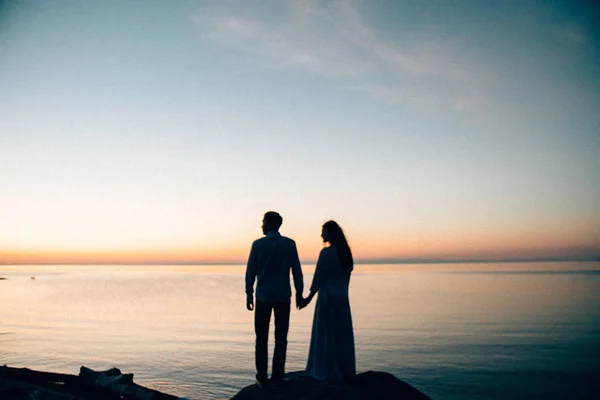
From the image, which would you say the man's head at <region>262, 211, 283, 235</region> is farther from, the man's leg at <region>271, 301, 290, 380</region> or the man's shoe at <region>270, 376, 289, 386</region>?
the man's shoe at <region>270, 376, 289, 386</region>

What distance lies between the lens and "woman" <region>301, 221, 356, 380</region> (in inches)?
312

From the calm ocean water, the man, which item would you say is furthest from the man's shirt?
the calm ocean water

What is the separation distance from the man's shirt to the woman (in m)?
0.56

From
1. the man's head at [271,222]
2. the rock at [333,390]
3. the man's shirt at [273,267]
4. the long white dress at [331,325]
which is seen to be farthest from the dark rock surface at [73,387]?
the man's head at [271,222]

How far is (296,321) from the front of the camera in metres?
27.7

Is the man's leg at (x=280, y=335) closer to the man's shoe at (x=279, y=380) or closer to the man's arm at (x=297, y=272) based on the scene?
the man's shoe at (x=279, y=380)

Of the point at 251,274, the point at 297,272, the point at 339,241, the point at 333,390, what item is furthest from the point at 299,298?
the point at 333,390

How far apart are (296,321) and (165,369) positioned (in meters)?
13.7

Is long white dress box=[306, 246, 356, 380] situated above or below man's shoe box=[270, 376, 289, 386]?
above

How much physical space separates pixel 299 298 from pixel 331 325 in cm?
92

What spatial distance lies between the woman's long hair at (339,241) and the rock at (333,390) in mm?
2029

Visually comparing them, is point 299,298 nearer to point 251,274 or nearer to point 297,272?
point 297,272

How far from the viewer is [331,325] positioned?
8.03 m

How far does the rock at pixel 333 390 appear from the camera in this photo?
22.5 feet
